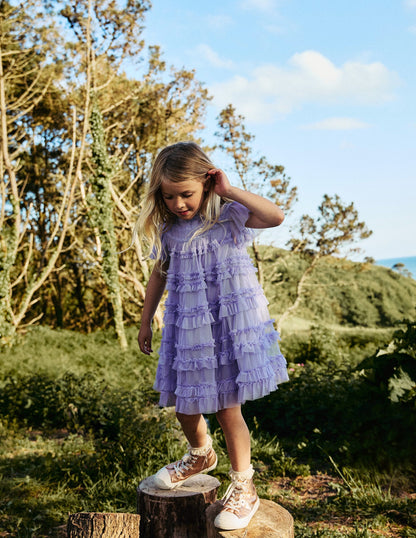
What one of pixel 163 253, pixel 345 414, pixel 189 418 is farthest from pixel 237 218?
pixel 345 414

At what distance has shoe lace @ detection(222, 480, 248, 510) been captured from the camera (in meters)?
2.10

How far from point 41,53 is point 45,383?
860 centimetres

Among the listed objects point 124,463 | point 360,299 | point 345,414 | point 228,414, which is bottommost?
point 124,463

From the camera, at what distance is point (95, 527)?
1819 millimetres

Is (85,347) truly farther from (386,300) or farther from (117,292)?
(386,300)

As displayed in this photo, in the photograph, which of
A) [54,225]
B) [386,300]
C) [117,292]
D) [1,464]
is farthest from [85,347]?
[386,300]

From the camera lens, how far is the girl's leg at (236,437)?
2.17 metres

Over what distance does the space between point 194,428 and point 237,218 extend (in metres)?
1.06

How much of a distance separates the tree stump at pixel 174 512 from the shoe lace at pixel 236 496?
27cm

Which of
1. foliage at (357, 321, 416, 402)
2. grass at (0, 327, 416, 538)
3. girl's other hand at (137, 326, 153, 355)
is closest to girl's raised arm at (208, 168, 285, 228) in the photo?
girl's other hand at (137, 326, 153, 355)

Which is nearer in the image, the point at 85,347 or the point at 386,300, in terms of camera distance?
the point at 85,347

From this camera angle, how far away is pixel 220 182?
2.17 metres

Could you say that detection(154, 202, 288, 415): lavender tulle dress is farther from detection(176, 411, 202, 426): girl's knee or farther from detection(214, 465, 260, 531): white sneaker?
detection(214, 465, 260, 531): white sneaker

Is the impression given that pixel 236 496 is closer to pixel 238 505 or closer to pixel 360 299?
pixel 238 505
